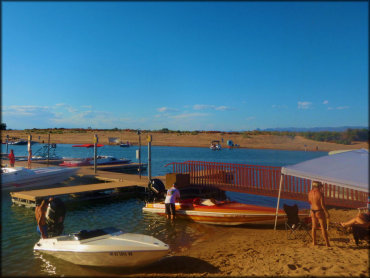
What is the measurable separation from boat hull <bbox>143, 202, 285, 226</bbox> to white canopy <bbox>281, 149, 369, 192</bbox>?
3378 mm

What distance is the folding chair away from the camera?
31.4 ft

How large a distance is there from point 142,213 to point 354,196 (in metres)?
9.93

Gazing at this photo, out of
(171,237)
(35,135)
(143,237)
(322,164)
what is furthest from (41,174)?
(35,135)

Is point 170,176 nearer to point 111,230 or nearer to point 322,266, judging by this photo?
point 111,230

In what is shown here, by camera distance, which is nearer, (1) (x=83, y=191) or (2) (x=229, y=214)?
(2) (x=229, y=214)

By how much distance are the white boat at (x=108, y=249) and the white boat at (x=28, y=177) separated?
32.6 ft

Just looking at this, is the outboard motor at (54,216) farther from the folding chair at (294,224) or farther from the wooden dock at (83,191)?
the folding chair at (294,224)

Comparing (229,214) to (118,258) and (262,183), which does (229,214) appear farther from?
(118,258)

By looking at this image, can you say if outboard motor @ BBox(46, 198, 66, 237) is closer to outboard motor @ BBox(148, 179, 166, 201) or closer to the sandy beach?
outboard motor @ BBox(148, 179, 166, 201)

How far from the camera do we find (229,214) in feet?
38.8

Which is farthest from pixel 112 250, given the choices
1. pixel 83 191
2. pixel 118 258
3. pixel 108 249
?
pixel 83 191

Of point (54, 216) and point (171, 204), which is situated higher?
point (54, 216)

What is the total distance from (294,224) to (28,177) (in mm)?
15260

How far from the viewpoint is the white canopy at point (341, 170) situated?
640 centimetres
